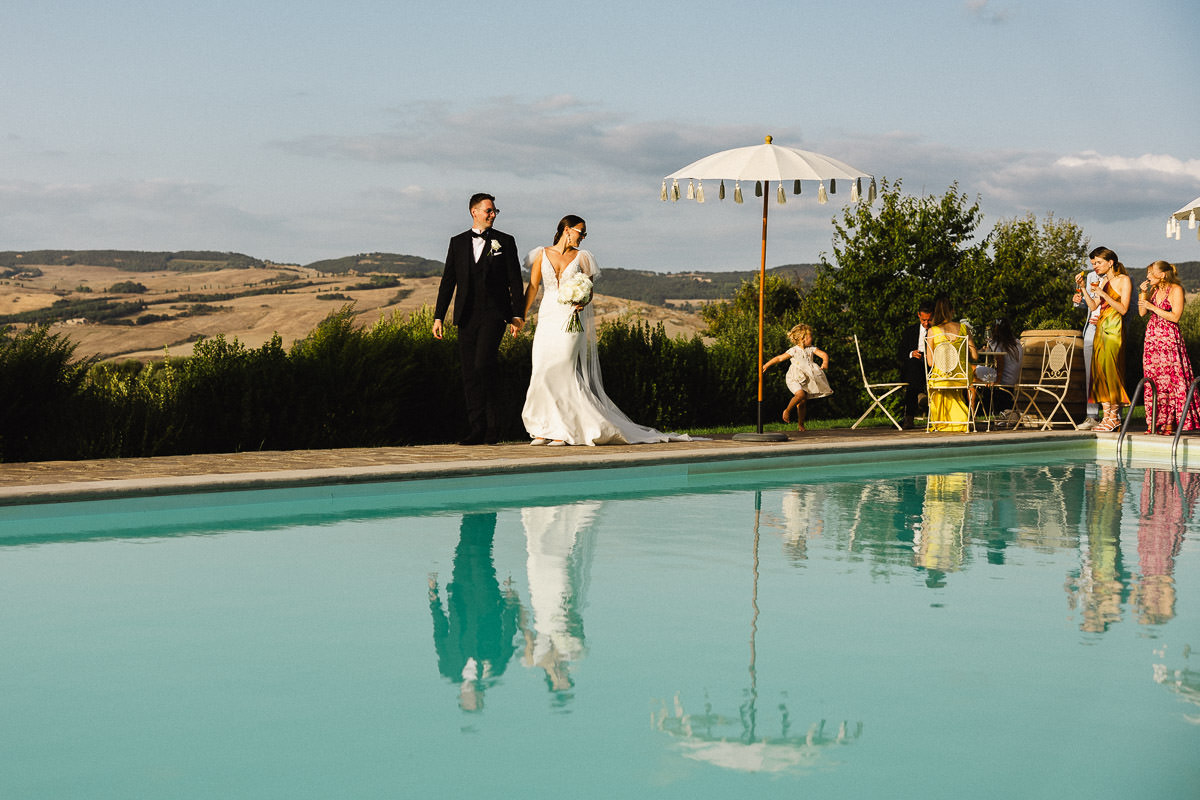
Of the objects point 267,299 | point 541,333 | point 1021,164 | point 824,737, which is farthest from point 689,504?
point 267,299

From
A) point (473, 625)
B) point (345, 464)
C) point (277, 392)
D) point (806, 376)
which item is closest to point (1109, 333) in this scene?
point (806, 376)

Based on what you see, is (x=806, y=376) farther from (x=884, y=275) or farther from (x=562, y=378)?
(x=562, y=378)

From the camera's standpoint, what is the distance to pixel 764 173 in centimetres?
1106

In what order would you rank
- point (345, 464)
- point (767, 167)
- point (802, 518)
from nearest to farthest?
point (802, 518) < point (345, 464) < point (767, 167)

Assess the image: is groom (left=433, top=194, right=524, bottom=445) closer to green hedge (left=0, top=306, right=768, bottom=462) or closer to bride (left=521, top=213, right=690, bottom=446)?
bride (left=521, top=213, right=690, bottom=446)

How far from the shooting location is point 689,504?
28.6 ft

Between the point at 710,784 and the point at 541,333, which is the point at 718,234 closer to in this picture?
the point at 541,333

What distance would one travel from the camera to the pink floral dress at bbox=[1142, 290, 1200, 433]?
42.9 feet

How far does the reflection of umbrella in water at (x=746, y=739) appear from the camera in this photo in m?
3.37

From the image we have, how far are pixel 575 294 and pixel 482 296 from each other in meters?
0.90

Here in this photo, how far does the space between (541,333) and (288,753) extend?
26.7 feet

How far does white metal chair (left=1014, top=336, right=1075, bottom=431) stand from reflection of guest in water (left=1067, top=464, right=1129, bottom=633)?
17.1 feet

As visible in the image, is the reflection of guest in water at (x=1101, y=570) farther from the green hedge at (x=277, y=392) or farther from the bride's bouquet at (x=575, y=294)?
the green hedge at (x=277, y=392)

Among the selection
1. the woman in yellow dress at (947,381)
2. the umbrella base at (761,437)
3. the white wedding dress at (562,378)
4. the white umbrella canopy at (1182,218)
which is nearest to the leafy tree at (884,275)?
the woman in yellow dress at (947,381)
